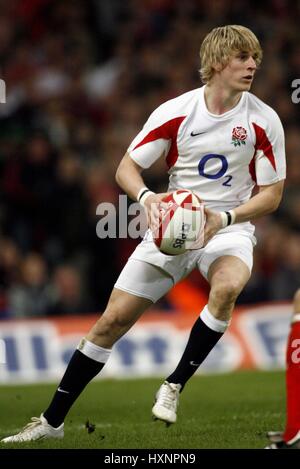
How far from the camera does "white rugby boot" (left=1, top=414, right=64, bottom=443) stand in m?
6.39

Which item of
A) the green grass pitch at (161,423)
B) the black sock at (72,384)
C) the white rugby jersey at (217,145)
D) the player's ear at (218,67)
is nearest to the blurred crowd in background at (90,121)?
the green grass pitch at (161,423)

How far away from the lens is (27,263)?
1217 centimetres

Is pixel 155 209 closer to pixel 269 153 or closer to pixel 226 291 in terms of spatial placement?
pixel 226 291

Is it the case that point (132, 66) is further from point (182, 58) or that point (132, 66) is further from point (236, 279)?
point (236, 279)

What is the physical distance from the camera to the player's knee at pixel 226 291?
242 inches

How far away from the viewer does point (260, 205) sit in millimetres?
6348

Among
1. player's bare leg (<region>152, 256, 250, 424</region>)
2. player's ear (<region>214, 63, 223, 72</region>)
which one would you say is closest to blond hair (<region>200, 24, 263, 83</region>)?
player's ear (<region>214, 63, 223, 72</region>)

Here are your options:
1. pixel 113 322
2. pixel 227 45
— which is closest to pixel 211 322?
pixel 113 322

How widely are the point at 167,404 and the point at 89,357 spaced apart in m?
0.63

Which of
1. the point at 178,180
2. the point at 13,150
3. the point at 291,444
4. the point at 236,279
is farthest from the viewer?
the point at 13,150

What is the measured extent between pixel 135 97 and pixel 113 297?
797cm

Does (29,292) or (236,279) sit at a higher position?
(236,279)

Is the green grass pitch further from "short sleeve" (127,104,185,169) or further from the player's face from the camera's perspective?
the player's face

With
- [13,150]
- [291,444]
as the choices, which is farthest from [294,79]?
[291,444]
